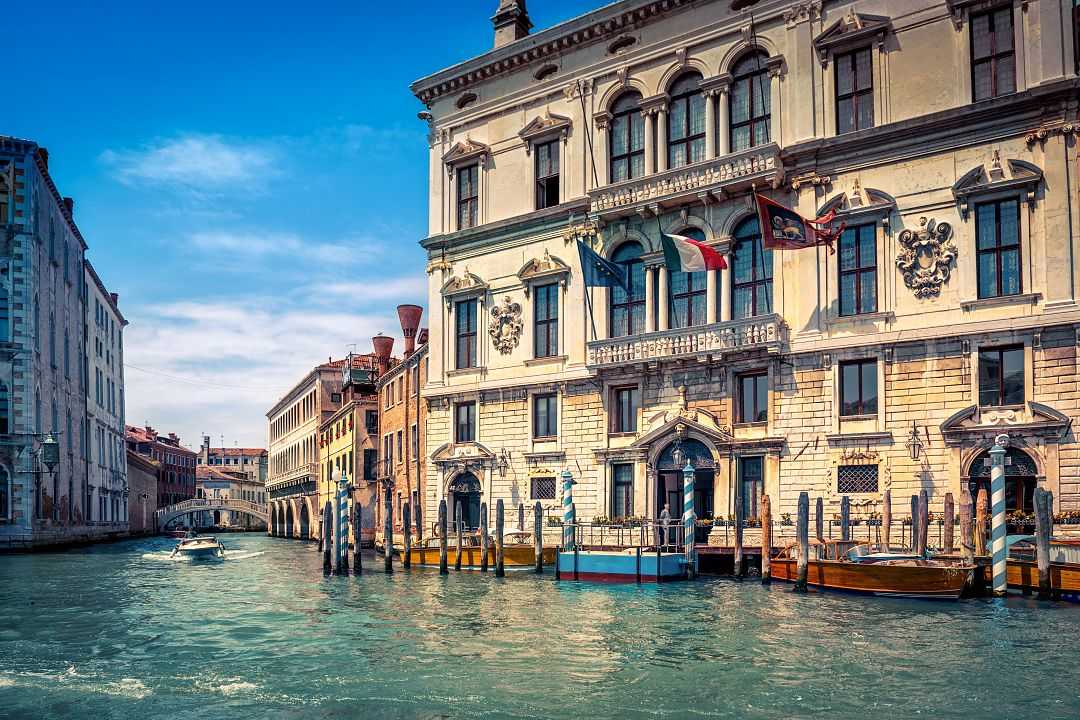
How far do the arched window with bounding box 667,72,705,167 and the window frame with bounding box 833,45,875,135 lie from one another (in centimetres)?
369

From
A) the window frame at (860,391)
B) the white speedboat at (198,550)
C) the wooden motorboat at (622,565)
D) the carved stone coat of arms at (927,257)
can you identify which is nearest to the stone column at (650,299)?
the window frame at (860,391)

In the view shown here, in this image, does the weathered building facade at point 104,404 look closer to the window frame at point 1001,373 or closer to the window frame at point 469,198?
the window frame at point 469,198

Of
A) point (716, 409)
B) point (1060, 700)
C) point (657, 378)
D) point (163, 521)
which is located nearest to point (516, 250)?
point (657, 378)

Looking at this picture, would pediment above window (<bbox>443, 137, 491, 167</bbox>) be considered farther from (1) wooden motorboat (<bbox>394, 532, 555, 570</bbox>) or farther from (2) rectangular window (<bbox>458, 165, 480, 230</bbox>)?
(1) wooden motorboat (<bbox>394, 532, 555, 570</bbox>)

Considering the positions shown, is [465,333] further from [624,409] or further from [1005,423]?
[1005,423]

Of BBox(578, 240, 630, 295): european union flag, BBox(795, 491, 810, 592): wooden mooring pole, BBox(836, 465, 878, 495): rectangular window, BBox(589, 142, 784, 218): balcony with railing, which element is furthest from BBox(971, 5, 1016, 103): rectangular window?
BBox(795, 491, 810, 592): wooden mooring pole

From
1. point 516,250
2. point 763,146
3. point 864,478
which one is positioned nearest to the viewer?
point 864,478

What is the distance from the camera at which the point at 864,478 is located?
24234mm

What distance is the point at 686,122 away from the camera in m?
28.4

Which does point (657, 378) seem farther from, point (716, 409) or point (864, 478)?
point (864, 478)

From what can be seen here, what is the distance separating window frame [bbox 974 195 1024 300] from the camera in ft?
73.9

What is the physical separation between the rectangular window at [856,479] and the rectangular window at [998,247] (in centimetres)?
455

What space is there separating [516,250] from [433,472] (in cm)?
740

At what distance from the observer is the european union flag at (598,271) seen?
27.2 meters
